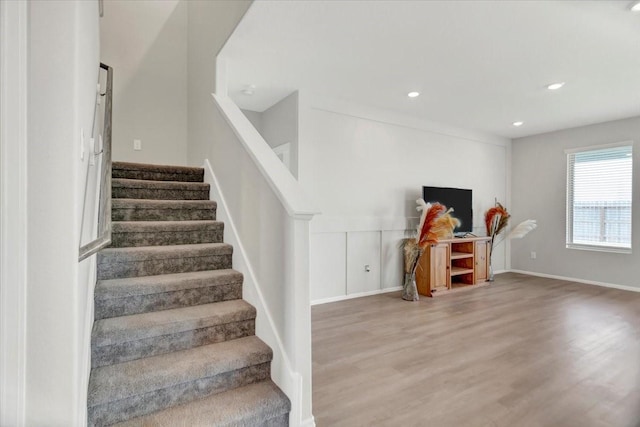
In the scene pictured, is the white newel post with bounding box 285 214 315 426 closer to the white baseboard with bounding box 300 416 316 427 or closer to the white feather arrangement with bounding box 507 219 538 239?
the white baseboard with bounding box 300 416 316 427

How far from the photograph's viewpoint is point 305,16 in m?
2.46

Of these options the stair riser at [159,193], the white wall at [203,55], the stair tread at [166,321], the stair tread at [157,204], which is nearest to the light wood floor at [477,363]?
the stair tread at [166,321]

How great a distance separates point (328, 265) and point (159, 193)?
228cm

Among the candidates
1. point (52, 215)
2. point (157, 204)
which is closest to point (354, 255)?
point (157, 204)

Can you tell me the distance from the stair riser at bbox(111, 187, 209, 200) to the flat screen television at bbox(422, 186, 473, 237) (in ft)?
11.2

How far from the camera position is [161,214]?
2.66m

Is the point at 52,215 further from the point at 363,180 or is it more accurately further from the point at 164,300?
the point at 363,180

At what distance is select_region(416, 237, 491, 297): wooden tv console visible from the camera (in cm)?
471

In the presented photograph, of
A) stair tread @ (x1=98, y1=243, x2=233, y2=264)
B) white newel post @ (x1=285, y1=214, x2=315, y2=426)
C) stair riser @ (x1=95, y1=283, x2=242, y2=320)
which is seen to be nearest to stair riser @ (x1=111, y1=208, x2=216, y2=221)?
stair tread @ (x1=98, y1=243, x2=233, y2=264)

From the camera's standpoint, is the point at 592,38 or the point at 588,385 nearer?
the point at 588,385

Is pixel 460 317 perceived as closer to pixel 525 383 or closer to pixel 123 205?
pixel 525 383

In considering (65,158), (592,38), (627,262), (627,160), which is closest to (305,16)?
(65,158)

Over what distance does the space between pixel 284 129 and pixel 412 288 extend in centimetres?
280

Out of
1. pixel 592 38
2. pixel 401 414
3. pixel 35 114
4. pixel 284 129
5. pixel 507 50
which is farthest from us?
pixel 284 129
